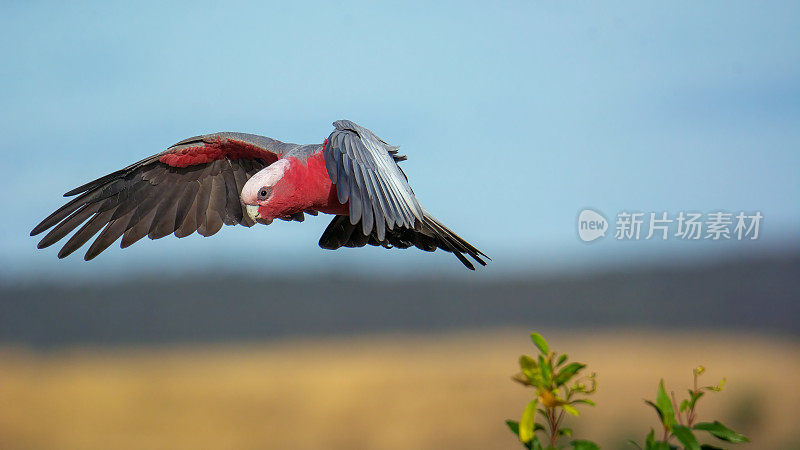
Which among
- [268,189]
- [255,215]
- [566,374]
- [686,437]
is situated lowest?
[686,437]

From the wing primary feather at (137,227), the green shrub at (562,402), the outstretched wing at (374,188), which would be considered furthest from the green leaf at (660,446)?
the wing primary feather at (137,227)

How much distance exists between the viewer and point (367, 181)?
492cm

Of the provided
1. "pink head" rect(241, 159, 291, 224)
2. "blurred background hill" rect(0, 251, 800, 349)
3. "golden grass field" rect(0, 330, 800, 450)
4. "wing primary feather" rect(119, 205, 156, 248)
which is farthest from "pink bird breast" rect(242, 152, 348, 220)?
"blurred background hill" rect(0, 251, 800, 349)

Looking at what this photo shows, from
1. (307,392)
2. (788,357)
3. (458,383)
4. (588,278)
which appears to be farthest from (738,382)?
(588,278)

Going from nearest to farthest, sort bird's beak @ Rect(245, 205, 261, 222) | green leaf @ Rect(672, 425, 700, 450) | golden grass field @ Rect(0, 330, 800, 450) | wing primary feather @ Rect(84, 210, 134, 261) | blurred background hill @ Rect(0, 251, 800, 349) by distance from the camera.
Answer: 1. green leaf @ Rect(672, 425, 700, 450)
2. bird's beak @ Rect(245, 205, 261, 222)
3. wing primary feather @ Rect(84, 210, 134, 261)
4. golden grass field @ Rect(0, 330, 800, 450)
5. blurred background hill @ Rect(0, 251, 800, 349)

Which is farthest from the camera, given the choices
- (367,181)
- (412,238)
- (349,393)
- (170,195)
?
(349,393)

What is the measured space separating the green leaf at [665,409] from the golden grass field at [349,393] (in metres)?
9.65

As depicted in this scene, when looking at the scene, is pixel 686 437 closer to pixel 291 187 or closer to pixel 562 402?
pixel 562 402

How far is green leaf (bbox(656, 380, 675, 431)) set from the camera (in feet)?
9.08

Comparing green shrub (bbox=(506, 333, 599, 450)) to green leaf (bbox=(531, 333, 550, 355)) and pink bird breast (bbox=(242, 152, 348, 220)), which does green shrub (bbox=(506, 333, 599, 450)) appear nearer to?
green leaf (bbox=(531, 333, 550, 355))

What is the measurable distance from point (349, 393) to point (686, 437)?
1580 cm

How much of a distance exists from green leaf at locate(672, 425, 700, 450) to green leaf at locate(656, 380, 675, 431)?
46 millimetres

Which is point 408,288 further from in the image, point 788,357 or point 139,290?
point 788,357

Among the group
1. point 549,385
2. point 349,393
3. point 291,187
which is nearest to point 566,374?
point 549,385
